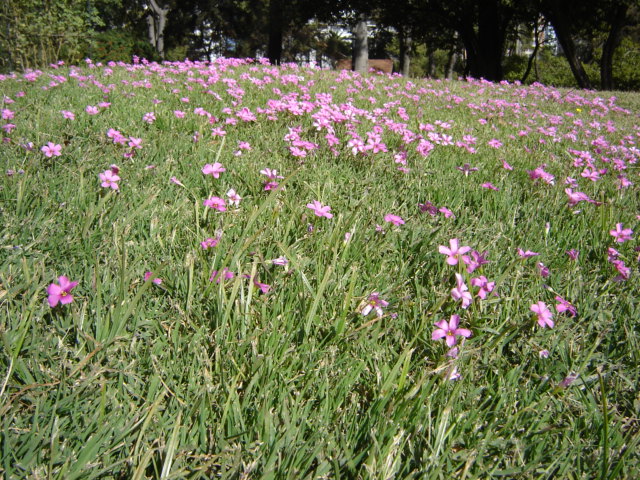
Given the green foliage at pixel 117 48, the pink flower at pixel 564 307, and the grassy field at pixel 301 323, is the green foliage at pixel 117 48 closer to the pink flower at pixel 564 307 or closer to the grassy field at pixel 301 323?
the grassy field at pixel 301 323

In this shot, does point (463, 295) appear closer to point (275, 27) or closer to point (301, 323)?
point (301, 323)

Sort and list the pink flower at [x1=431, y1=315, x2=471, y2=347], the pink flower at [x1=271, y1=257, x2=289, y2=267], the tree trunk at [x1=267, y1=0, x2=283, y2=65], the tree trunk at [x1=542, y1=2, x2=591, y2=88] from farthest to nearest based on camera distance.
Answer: the tree trunk at [x1=267, y1=0, x2=283, y2=65] → the tree trunk at [x1=542, y1=2, x2=591, y2=88] → the pink flower at [x1=271, y1=257, x2=289, y2=267] → the pink flower at [x1=431, y1=315, x2=471, y2=347]

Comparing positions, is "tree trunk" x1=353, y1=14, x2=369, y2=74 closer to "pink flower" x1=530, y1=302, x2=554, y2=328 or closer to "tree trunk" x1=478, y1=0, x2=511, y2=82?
"tree trunk" x1=478, y1=0, x2=511, y2=82

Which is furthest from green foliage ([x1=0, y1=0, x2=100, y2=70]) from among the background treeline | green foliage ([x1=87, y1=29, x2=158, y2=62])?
green foliage ([x1=87, y1=29, x2=158, y2=62])

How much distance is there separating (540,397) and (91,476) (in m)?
1.18

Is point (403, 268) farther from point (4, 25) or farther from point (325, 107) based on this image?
point (4, 25)

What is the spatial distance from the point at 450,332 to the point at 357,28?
1884cm

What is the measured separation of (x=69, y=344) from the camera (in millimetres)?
1215

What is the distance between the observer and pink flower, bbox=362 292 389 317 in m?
1.40

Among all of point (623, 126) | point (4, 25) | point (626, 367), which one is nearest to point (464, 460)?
point (626, 367)

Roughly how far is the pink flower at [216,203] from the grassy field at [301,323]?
39 millimetres

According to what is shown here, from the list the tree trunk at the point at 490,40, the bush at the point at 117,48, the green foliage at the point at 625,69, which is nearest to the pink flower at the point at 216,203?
the bush at the point at 117,48

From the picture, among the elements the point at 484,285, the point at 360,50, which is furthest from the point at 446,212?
the point at 360,50

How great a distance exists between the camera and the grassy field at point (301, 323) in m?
0.99
